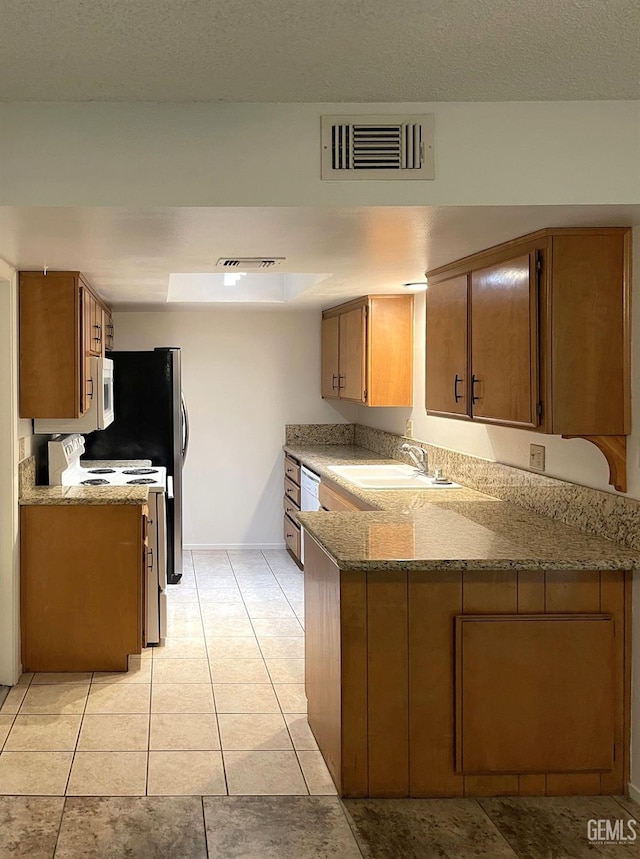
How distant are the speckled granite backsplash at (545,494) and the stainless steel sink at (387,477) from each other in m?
0.13

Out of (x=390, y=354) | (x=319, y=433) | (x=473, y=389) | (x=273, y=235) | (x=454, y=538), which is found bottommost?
(x=454, y=538)

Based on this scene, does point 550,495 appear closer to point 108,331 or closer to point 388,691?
point 388,691

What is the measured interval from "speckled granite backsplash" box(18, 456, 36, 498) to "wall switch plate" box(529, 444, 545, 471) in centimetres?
250

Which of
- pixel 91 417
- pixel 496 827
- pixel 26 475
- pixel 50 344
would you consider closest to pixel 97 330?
pixel 91 417

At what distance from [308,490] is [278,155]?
390cm

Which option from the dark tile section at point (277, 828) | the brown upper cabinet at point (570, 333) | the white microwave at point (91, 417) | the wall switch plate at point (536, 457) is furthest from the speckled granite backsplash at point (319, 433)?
the dark tile section at point (277, 828)

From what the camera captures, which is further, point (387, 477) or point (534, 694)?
point (387, 477)

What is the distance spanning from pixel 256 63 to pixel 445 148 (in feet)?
2.18

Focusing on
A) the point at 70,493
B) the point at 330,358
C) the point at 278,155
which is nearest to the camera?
the point at 278,155

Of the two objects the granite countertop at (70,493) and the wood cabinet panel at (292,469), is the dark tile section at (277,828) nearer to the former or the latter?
the granite countertop at (70,493)

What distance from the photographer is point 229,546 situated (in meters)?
7.57

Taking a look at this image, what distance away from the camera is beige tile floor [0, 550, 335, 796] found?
320 centimetres

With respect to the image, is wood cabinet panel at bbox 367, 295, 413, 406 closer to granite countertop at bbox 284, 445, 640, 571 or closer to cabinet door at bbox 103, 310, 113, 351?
granite countertop at bbox 284, 445, 640, 571

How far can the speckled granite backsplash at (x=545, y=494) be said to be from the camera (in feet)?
10.3
